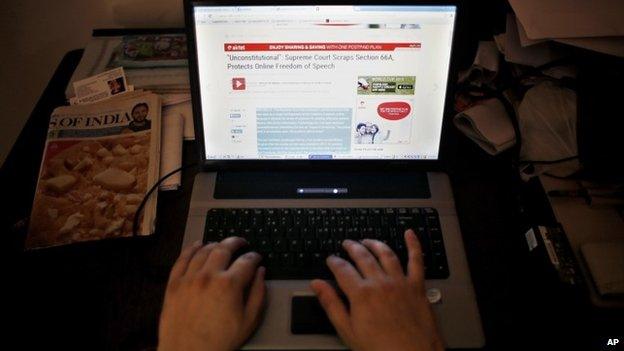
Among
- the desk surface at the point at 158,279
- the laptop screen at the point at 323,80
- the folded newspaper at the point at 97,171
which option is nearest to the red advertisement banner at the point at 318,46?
the laptop screen at the point at 323,80

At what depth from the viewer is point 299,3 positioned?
2.12 ft

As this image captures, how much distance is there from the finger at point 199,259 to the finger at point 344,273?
170mm

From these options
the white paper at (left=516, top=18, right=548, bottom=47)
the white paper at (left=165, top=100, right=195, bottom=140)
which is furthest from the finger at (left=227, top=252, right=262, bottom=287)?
the white paper at (left=516, top=18, right=548, bottom=47)

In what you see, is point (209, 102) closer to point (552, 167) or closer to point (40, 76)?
point (552, 167)

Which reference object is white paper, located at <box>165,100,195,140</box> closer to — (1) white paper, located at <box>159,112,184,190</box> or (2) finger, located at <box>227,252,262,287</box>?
(1) white paper, located at <box>159,112,184,190</box>

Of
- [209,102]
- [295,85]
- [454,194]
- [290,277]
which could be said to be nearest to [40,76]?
[209,102]

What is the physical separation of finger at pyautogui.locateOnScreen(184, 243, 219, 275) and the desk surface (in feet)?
0.25

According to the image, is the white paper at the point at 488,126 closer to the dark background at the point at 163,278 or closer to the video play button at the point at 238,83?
the dark background at the point at 163,278

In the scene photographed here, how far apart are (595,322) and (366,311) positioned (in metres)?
0.32

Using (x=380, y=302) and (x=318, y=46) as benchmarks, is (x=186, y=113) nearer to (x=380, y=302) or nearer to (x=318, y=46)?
(x=318, y=46)

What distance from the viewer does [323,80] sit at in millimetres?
697

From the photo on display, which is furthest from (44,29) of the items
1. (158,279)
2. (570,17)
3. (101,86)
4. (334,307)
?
(570,17)

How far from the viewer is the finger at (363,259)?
0.62 meters

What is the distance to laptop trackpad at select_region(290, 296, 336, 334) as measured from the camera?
1.98 feet
